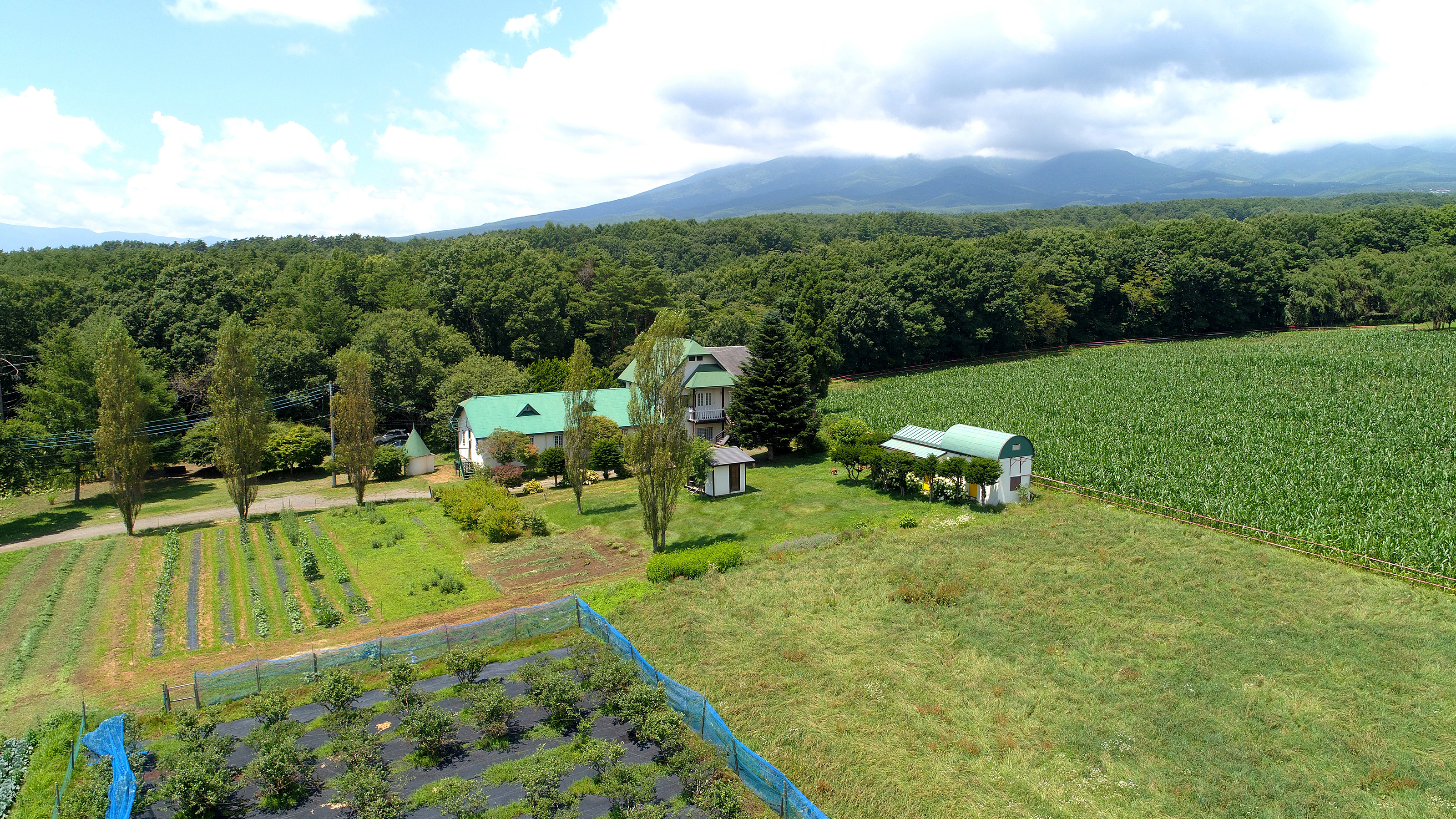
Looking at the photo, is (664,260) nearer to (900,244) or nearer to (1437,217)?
(900,244)

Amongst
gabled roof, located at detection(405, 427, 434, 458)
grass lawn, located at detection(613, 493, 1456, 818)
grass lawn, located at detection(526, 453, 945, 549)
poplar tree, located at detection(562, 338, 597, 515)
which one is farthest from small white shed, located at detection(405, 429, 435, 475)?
grass lawn, located at detection(613, 493, 1456, 818)

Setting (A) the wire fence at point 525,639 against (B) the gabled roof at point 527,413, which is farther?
(B) the gabled roof at point 527,413

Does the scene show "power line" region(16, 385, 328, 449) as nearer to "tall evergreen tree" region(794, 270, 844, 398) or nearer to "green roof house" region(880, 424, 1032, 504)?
"tall evergreen tree" region(794, 270, 844, 398)

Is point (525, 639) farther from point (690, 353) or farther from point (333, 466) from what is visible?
point (690, 353)

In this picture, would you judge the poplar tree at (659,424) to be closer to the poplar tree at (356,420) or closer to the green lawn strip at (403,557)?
the green lawn strip at (403,557)

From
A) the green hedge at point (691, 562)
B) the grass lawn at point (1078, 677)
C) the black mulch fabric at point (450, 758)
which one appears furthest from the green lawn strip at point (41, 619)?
the green hedge at point (691, 562)

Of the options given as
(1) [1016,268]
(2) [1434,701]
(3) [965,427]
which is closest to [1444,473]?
(3) [965,427]
